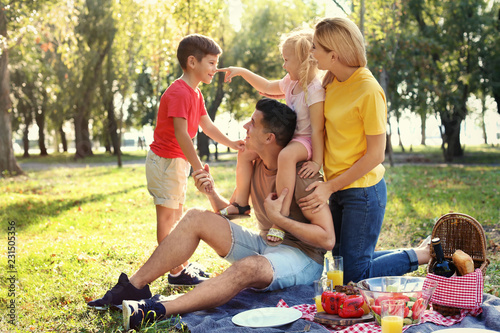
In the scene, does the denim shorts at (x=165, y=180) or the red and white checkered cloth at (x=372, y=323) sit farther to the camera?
the denim shorts at (x=165, y=180)

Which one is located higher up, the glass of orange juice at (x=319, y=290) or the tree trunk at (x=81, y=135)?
the tree trunk at (x=81, y=135)

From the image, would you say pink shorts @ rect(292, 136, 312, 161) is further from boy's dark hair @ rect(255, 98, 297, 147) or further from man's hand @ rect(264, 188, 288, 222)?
man's hand @ rect(264, 188, 288, 222)

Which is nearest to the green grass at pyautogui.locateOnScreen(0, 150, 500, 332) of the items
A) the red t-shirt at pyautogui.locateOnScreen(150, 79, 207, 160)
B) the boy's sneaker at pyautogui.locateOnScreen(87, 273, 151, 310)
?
the boy's sneaker at pyautogui.locateOnScreen(87, 273, 151, 310)

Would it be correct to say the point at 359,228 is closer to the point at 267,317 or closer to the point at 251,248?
the point at 251,248

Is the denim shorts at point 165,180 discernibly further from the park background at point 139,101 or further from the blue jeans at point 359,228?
the blue jeans at point 359,228

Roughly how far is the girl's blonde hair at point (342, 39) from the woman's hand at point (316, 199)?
98 cm

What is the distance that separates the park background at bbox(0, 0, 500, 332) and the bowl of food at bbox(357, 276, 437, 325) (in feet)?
4.49

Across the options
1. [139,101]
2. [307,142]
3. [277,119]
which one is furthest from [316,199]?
[139,101]

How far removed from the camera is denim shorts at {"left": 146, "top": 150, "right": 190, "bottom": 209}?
4852 mm

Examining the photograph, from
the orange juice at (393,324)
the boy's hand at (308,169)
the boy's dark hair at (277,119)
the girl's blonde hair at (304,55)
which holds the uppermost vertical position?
the girl's blonde hair at (304,55)

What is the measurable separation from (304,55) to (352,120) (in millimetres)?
704

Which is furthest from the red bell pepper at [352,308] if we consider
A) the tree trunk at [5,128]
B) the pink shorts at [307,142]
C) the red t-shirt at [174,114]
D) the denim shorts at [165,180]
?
the tree trunk at [5,128]

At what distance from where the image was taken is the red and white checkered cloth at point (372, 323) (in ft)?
10.4

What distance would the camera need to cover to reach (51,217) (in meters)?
8.74
